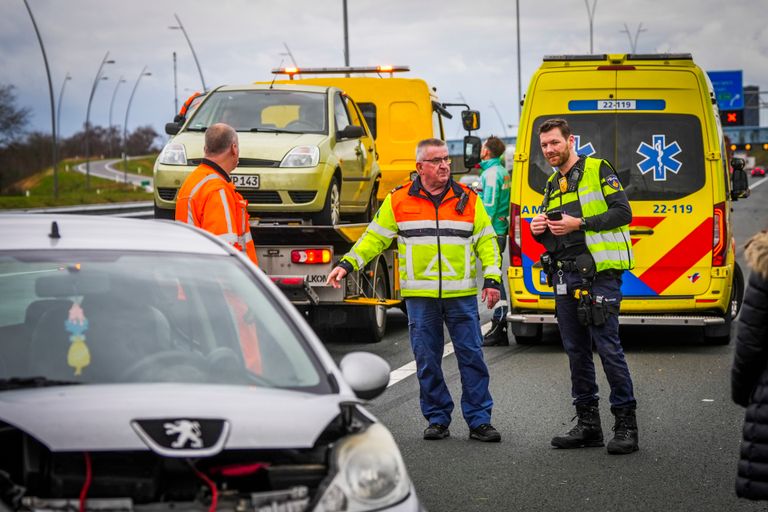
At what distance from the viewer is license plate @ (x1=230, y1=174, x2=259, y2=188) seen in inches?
482

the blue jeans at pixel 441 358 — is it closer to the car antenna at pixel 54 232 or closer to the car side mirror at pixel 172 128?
the car antenna at pixel 54 232

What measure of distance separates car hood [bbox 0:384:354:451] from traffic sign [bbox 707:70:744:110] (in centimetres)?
7529

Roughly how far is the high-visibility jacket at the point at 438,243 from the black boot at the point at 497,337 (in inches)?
166

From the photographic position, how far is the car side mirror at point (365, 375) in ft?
14.3

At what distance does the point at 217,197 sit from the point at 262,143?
15.8 ft

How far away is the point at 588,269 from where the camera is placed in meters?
7.54

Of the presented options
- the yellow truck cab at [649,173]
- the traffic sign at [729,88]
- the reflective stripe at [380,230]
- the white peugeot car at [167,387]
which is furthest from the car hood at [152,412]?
the traffic sign at [729,88]

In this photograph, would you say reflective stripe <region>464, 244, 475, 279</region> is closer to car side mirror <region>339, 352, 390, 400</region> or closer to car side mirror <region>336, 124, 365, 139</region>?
car side mirror <region>339, 352, 390, 400</region>

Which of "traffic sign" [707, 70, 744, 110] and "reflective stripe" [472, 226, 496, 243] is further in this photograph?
"traffic sign" [707, 70, 744, 110]

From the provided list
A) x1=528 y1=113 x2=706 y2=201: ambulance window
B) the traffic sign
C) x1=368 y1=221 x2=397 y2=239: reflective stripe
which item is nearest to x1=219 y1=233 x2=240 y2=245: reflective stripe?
x1=368 y1=221 x2=397 y2=239: reflective stripe

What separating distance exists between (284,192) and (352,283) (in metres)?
1.17

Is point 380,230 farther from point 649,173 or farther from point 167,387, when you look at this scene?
point 649,173

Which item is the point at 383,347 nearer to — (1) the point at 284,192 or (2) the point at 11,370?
(1) the point at 284,192

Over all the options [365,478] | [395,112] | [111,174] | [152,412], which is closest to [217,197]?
[152,412]
